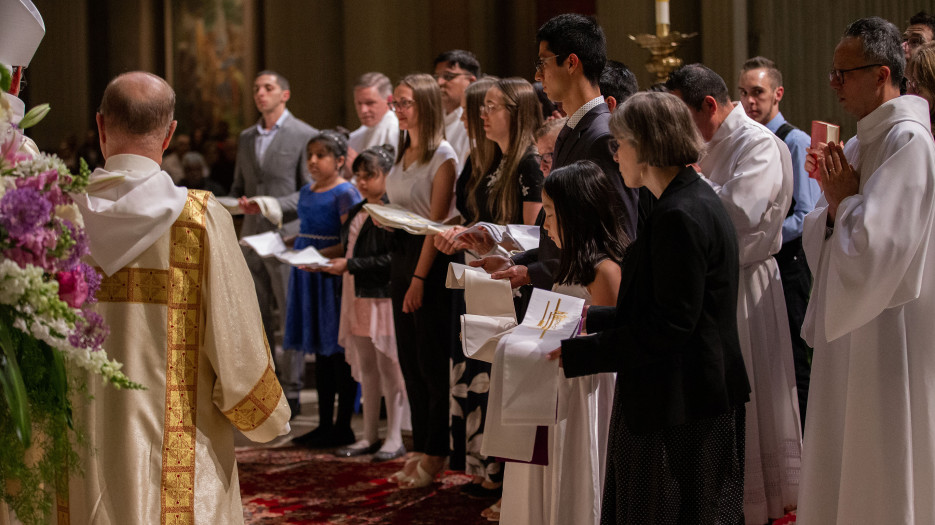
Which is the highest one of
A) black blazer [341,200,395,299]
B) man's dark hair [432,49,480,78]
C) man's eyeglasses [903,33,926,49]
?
man's dark hair [432,49,480,78]

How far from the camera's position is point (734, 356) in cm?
243

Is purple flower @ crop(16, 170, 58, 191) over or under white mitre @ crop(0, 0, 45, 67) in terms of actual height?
under

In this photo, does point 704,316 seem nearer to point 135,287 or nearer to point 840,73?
point 840,73

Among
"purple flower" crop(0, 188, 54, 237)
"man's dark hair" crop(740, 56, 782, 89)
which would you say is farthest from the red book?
"purple flower" crop(0, 188, 54, 237)

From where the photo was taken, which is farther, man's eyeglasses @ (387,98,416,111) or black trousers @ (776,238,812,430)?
man's eyeglasses @ (387,98,416,111)

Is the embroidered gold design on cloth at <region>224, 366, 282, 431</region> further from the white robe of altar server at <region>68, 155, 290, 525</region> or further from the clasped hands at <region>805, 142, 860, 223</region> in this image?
the clasped hands at <region>805, 142, 860, 223</region>

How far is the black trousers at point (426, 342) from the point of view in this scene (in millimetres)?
4555

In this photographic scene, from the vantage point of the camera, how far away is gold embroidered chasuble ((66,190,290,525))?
8.21ft

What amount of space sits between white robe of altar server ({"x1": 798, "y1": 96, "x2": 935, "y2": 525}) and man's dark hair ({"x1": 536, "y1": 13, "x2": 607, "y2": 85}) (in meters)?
0.86

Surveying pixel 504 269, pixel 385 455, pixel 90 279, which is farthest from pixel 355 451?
pixel 90 279

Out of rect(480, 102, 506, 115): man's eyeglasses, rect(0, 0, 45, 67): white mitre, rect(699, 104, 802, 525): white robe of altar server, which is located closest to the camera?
rect(0, 0, 45, 67): white mitre

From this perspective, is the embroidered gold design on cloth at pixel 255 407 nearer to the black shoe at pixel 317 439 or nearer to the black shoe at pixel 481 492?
the black shoe at pixel 481 492

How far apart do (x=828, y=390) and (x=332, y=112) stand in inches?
326

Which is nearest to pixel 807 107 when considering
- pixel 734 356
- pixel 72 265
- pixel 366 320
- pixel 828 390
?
pixel 366 320
